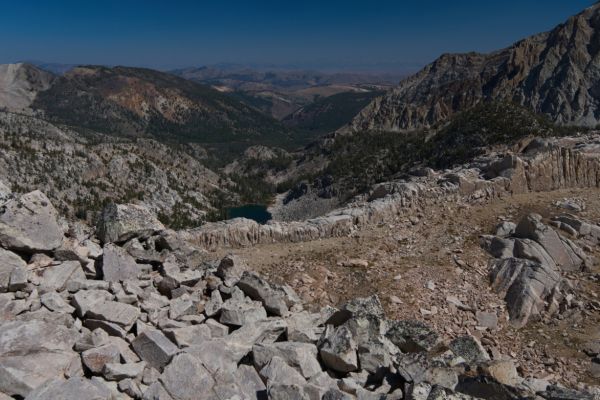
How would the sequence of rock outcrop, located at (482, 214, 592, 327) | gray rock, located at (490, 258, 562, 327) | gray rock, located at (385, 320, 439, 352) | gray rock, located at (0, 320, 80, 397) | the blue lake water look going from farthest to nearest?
the blue lake water
rock outcrop, located at (482, 214, 592, 327)
gray rock, located at (490, 258, 562, 327)
gray rock, located at (385, 320, 439, 352)
gray rock, located at (0, 320, 80, 397)

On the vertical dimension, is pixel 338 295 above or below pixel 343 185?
above

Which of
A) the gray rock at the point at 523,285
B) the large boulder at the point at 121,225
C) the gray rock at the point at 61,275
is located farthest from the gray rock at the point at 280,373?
the gray rock at the point at 523,285

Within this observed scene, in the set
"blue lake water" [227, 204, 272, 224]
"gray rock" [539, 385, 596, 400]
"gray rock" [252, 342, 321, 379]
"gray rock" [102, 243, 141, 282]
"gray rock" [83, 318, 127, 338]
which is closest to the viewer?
"gray rock" [539, 385, 596, 400]

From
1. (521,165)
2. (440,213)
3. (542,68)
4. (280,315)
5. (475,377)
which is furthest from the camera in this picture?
(542,68)

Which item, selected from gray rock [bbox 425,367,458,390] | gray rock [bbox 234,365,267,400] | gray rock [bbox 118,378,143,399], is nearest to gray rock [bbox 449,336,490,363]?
gray rock [bbox 425,367,458,390]

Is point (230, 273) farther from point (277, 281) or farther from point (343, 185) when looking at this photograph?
point (343, 185)

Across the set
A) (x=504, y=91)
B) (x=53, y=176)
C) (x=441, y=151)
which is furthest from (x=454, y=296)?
(x=504, y=91)

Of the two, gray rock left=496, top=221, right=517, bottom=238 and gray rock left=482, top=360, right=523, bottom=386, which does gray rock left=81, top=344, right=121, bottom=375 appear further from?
gray rock left=496, top=221, right=517, bottom=238
